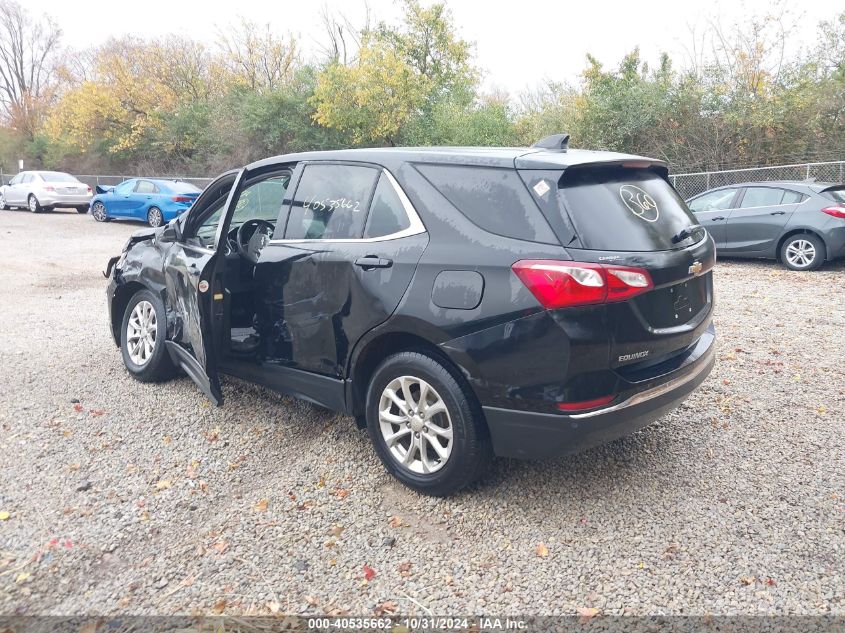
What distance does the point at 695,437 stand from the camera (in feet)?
13.5

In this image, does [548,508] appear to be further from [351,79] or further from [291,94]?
[291,94]

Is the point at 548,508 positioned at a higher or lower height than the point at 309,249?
lower

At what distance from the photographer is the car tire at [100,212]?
66.8 ft

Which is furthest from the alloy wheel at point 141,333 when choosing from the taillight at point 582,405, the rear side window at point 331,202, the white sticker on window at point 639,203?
the white sticker on window at point 639,203

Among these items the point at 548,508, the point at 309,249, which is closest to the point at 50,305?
the point at 309,249

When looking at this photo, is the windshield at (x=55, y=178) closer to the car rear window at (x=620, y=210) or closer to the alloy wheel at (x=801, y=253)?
the alloy wheel at (x=801, y=253)

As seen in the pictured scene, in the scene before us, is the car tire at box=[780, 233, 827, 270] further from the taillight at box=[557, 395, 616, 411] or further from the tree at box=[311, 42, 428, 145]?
the tree at box=[311, 42, 428, 145]

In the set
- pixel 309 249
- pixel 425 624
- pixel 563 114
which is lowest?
pixel 425 624

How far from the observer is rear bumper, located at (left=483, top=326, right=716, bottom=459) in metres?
2.94

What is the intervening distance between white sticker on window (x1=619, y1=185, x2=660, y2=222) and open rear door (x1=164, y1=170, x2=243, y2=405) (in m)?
2.49

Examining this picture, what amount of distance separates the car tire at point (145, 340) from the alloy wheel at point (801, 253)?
9471mm

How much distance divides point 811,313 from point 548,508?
5.56 meters

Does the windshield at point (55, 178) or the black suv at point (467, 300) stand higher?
the windshield at point (55, 178)

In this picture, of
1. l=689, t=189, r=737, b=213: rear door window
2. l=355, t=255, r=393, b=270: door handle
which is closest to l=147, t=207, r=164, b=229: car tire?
l=689, t=189, r=737, b=213: rear door window
